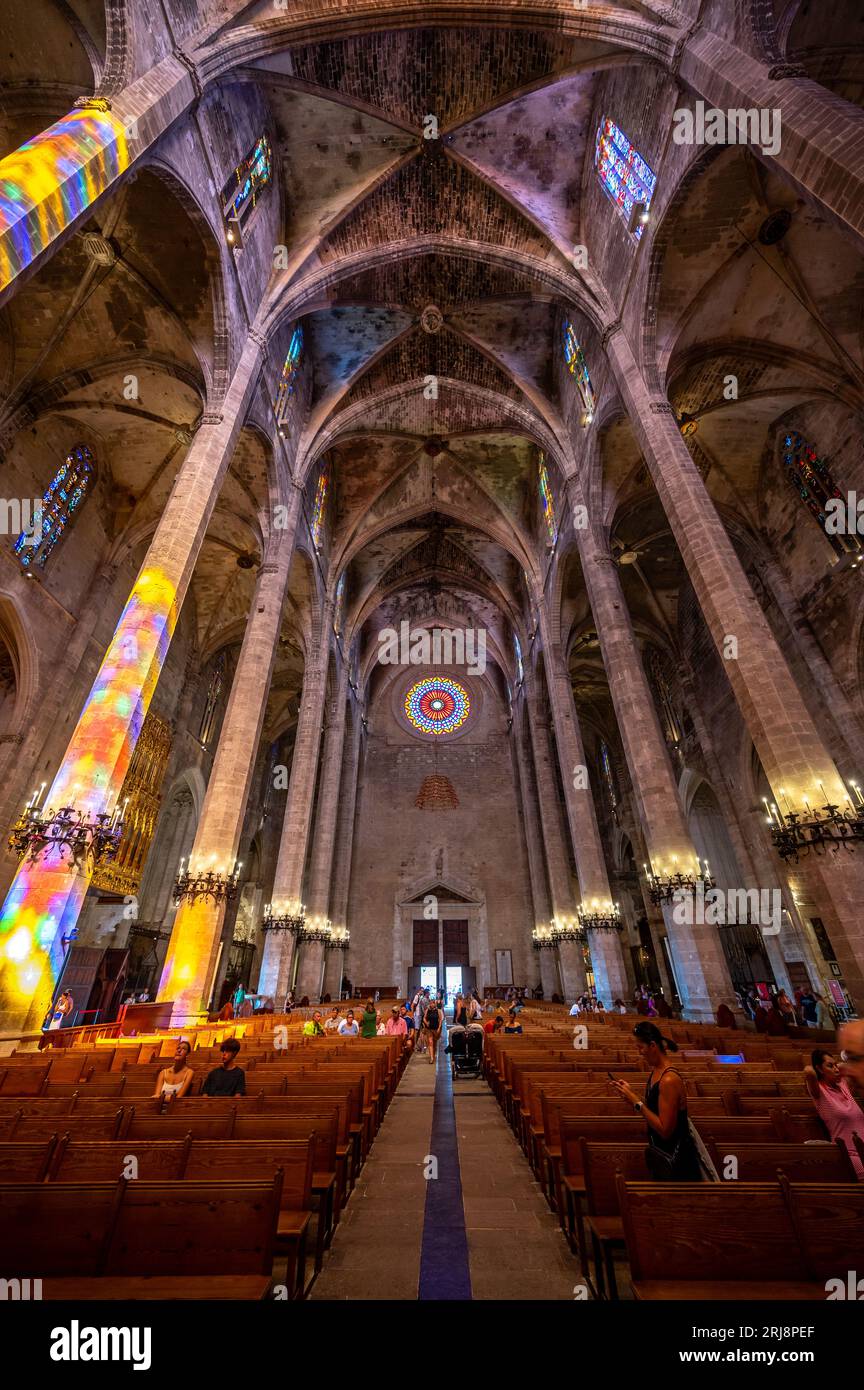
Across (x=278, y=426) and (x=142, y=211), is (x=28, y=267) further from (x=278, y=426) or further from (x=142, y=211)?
(x=278, y=426)

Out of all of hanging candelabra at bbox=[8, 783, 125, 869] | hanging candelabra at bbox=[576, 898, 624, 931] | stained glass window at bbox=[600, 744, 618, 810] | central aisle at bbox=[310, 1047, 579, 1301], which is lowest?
central aisle at bbox=[310, 1047, 579, 1301]

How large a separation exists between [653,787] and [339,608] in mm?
17777

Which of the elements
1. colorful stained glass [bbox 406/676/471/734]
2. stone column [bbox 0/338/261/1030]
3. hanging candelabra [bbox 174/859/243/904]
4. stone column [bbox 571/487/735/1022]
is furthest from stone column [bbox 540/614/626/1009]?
stone column [bbox 0/338/261/1030]

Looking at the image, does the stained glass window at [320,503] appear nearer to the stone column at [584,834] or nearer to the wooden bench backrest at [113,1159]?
the stone column at [584,834]

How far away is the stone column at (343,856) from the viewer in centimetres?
2359

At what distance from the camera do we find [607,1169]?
299cm

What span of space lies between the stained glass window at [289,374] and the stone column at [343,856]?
11836 millimetres

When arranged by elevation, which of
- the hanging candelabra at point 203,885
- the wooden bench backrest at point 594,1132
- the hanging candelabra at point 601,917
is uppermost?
the hanging candelabra at point 601,917

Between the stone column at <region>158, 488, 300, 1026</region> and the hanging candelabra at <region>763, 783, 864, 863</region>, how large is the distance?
1002cm

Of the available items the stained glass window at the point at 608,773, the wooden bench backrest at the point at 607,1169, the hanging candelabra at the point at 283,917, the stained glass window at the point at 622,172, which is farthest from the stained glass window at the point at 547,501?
the wooden bench backrest at the point at 607,1169

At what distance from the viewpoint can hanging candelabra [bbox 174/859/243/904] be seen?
1091cm

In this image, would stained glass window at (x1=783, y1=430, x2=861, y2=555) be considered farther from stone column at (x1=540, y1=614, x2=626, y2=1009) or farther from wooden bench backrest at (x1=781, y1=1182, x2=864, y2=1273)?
wooden bench backrest at (x1=781, y1=1182, x2=864, y2=1273)

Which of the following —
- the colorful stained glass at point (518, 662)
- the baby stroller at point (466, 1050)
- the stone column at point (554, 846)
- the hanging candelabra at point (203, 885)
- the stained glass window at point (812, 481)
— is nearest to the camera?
the baby stroller at point (466, 1050)
